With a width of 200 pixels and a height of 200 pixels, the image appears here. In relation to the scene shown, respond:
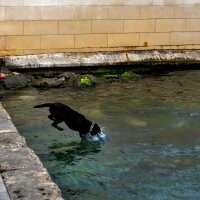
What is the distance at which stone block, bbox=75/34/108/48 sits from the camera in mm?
12747

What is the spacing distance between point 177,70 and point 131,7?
2059 millimetres

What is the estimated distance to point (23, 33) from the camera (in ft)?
40.5

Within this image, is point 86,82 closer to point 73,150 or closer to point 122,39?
point 122,39

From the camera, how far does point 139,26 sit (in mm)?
12984

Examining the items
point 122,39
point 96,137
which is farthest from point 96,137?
point 122,39

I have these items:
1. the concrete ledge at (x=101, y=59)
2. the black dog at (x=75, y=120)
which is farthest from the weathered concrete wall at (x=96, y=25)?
the black dog at (x=75, y=120)

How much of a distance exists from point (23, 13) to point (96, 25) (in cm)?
184

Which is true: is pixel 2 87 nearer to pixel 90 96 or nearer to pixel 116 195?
pixel 90 96

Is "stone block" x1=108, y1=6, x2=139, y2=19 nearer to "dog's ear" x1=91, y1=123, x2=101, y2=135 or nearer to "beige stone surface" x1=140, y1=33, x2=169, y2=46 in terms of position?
"beige stone surface" x1=140, y1=33, x2=169, y2=46

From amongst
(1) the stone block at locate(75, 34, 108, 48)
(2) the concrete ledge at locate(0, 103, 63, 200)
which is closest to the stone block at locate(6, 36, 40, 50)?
(1) the stone block at locate(75, 34, 108, 48)

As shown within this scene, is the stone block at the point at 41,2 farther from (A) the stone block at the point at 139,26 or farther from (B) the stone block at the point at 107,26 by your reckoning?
(A) the stone block at the point at 139,26

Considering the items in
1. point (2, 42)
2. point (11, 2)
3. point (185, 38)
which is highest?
point (11, 2)

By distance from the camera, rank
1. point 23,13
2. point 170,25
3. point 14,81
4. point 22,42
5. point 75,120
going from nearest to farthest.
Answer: point 75,120 < point 14,81 < point 23,13 < point 22,42 < point 170,25

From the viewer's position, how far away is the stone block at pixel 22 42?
484 inches
